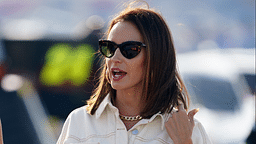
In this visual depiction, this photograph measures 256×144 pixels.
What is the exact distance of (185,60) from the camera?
5.96m

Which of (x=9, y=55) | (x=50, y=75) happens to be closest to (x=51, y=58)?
(x=50, y=75)

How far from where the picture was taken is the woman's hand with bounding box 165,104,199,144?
5.46 ft

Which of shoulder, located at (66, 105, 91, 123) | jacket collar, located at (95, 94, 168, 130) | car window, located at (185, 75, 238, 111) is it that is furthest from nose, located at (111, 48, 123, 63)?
car window, located at (185, 75, 238, 111)

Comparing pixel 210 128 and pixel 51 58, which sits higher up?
pixel 51 58

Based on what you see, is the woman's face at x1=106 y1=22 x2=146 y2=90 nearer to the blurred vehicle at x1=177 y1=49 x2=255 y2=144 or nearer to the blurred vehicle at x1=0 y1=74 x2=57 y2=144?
the blurred vehicle at x1=177 y1=49 x2=255 y2=144

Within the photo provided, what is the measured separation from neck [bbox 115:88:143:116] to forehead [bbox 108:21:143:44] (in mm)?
345

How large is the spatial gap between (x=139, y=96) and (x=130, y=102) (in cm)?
7

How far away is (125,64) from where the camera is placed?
5.59ft

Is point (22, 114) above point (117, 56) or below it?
below

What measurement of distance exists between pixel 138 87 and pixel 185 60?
4.27 m

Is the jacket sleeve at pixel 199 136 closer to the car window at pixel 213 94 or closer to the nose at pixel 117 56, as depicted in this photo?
the nose at pixel 117 56

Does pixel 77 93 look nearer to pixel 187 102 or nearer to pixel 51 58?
pixel 51 58

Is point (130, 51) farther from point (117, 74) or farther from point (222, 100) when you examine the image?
A: point (222, 100)

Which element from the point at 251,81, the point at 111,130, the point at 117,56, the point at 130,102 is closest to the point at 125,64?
the point at 117,56
